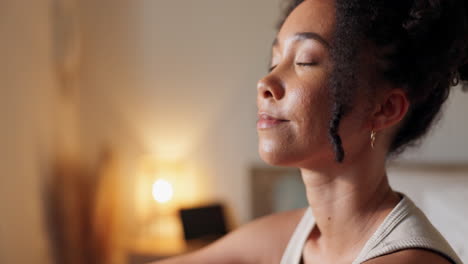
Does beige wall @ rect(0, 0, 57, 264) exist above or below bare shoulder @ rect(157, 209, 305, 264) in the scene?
above

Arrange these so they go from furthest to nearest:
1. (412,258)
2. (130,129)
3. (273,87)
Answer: (130,129) → (273,87) → (412,258)

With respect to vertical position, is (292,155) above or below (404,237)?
above

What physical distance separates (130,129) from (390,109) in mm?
2361

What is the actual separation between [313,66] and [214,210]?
197 centimetres

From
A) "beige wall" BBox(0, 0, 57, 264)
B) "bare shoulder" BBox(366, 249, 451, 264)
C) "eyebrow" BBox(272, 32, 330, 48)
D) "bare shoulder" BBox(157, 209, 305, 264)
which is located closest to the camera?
"bare shoulder" BBox(366, 249, 451, 264)

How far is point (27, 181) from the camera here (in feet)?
8.66

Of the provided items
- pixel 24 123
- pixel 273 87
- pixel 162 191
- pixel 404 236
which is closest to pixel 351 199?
pixel 404 236

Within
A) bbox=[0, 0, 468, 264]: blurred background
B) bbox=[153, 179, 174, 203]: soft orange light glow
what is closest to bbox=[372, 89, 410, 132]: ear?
bbox=[0, 0, 468, 264]: blurred background

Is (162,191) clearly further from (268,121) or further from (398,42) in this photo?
(398,42)

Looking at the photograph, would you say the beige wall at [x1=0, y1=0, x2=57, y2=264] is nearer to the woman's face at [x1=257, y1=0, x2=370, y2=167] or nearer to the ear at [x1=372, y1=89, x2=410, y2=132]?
the woman's face at [x1=257, y1=0, x2=370, y2=167]

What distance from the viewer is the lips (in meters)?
0.92

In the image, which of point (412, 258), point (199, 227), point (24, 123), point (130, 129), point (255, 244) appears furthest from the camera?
point (130, 129)

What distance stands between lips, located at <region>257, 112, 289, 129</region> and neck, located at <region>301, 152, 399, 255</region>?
12cm

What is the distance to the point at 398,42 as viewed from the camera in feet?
2.83
